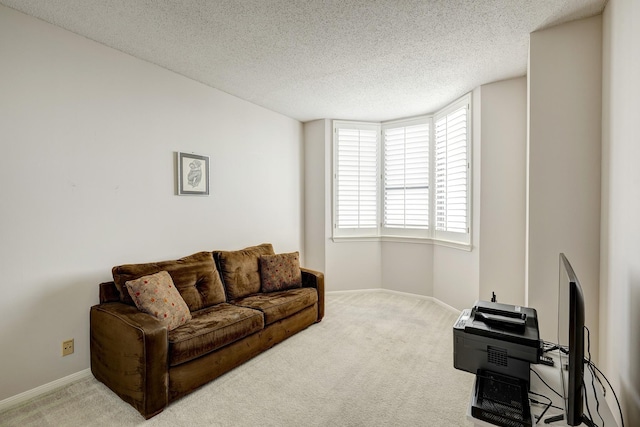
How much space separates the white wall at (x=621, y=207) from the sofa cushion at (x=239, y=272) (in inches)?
116

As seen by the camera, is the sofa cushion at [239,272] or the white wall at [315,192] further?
the white wall at [315,192]

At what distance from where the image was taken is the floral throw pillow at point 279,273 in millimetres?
3609

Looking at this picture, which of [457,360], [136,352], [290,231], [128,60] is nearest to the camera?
[457,360]

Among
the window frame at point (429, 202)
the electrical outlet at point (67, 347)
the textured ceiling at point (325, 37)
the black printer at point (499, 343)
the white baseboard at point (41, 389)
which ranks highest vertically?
the textured ceiling at point (325, 37)

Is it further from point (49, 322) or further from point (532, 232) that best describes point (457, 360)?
point (49, 322)

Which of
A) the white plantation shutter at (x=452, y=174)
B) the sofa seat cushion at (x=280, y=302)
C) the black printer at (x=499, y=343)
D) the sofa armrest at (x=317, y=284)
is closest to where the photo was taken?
the black printer at (x=499, y=343)

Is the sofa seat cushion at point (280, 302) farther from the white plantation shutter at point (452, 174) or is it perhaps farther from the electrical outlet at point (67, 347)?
the white plantation shutter at point (452, 174)

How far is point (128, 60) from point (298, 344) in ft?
10.0

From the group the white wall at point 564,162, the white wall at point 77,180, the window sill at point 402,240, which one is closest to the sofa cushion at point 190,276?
the white wall at point 77,180

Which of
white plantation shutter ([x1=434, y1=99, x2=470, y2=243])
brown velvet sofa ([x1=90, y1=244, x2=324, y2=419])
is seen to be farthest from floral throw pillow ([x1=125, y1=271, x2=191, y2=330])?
white plantation shutter ([x1=434, y1=99, x2=470, y2=243])

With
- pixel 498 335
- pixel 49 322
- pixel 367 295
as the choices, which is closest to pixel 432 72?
pixel 498 335

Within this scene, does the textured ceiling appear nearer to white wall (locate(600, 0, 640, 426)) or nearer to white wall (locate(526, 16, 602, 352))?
white wall (locate(526, 16, 602, 352))

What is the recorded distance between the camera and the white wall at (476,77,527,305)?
3383 millimetres

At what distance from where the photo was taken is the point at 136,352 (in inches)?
83.0
